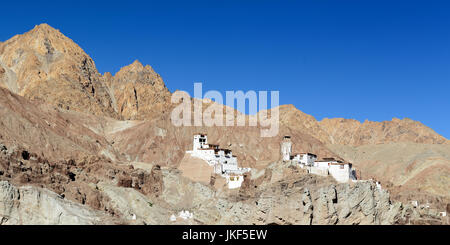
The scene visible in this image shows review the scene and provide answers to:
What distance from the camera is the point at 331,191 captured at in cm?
12119

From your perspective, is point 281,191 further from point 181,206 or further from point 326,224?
point 181,206

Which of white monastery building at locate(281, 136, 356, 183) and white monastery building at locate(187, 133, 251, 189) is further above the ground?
white monastery building at locate(187, 133, 251, 189)

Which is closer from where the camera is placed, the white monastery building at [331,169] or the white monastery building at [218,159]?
the white monastery building at [331,169]

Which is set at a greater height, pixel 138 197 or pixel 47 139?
pixel 47 139

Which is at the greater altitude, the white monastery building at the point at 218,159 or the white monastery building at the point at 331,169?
the white monastery building at the point at 218,159

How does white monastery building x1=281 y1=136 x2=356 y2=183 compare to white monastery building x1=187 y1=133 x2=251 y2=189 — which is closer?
white monastery building x1=281 y1=136 x2=356 y2=183

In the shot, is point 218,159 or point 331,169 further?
point 218,159

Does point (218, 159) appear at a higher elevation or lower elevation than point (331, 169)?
higher

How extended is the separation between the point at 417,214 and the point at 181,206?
150 feet
